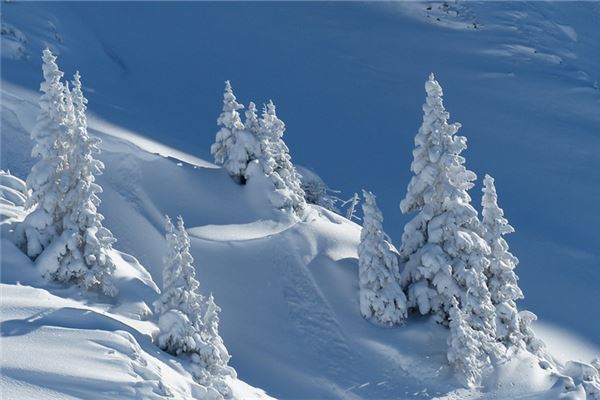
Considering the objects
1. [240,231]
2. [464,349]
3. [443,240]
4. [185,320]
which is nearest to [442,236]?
[443,240]

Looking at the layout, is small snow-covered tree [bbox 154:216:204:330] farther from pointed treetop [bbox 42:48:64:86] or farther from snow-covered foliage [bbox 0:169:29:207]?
snow-covered foliage [bbox 0:169:29:207]

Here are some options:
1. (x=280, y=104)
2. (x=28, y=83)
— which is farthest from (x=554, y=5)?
(x=28, y=83)

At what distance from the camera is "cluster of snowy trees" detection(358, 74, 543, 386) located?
3073cm

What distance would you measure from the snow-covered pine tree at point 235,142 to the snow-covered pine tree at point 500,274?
952cm

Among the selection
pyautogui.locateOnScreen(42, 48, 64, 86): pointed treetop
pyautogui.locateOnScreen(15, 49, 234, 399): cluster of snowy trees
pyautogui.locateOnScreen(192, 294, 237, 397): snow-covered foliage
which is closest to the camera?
pyautogui.locateOnScreen(192, 294, 237, 397): snow-covered foliage

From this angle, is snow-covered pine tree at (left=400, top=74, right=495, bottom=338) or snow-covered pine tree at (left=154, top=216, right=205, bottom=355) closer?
snow-covered pine tree at (left=154, top=216, right=205, bottom=355)

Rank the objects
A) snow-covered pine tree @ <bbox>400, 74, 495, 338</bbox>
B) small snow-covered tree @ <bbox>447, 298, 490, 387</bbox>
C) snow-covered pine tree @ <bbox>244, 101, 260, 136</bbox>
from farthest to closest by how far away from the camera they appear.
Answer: snow-covered pine tree @ <bbox>244, 101, 260, 136</bbox> → snow-covered pine tree @ <bbox>400, 74, 495, 338</bbox> → small snow-covered tree @ <bbox>447, 298, 490, 387</bbox>

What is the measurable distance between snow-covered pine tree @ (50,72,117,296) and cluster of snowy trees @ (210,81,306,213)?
29.0ft

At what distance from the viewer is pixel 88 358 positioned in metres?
20.5

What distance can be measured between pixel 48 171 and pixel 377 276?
39.5ft

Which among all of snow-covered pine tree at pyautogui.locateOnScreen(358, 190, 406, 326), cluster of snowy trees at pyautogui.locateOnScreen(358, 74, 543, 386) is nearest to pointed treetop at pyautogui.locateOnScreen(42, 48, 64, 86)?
snow-covered pine tree at pyautogui.locateOnScreen(358, 190, 406, 326)

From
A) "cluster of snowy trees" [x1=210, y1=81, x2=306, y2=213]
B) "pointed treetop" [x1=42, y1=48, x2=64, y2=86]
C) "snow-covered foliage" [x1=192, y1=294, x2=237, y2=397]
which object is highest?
"cluster of snowy trees" [x1=210, y1=81, x2=306, y2=213]

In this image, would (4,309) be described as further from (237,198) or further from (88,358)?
(237,198)

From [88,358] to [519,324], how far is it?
17.9 m
